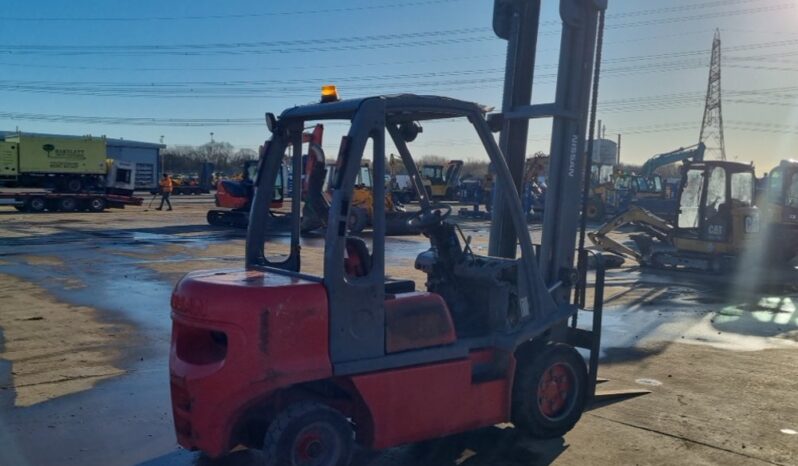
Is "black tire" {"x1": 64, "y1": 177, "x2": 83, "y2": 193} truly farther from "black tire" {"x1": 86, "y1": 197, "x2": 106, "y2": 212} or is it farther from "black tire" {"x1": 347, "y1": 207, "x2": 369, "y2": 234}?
"black tire" {"x1": 347, "y1": 207, "x2": 369, "y2": 234}

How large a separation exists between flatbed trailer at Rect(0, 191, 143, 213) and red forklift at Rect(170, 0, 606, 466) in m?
29.6

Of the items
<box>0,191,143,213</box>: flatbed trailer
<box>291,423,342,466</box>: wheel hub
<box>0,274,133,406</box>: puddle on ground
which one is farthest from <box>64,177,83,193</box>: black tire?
<box>291,423,342,466</box>: wheel hub

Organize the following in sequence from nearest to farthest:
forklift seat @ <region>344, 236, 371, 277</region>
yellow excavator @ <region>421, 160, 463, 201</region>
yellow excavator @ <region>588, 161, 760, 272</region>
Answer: forklift seat @ <region>344, 236, 371, 277</region> < yellow excavator @ <region>588, 161, 760, 272</region> < yellow excavator @ <region>421, 160, 463, 201</region>

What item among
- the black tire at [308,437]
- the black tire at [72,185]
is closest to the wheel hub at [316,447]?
the black tire at [308,437]

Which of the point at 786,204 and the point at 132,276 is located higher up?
the point at 786,204

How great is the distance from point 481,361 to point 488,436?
75cm

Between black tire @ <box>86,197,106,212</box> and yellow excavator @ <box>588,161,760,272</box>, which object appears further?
black tire @ <box>86,197,106,212</box>

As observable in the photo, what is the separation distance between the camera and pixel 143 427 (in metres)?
5.98

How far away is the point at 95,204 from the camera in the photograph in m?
33.5

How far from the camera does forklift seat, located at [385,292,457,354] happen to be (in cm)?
488

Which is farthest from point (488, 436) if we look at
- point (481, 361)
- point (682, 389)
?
point (682, 389)

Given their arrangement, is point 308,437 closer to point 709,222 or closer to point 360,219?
point 360,219

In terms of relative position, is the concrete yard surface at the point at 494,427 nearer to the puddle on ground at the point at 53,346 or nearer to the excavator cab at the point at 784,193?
the puddle on ground at the point at 53,346

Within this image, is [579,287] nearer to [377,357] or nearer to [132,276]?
[377,357]
